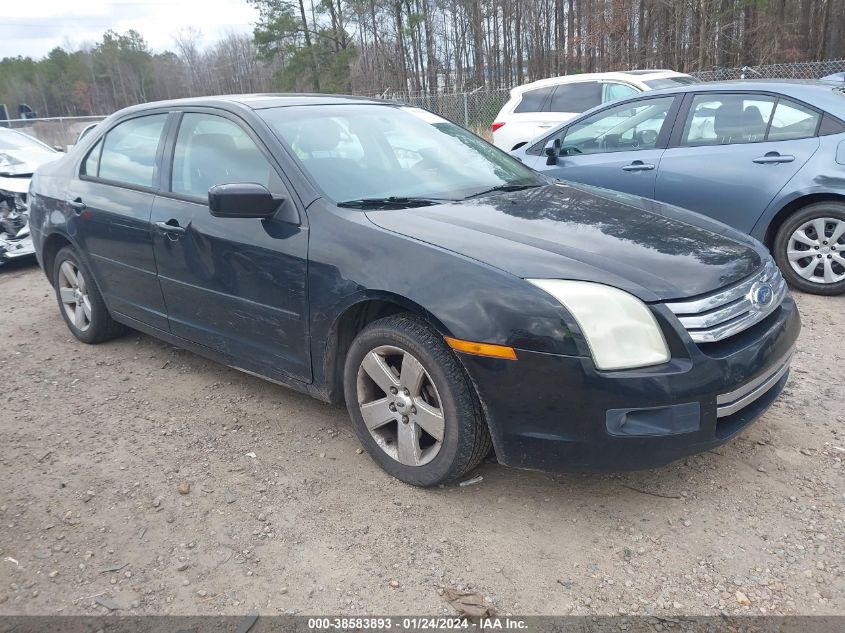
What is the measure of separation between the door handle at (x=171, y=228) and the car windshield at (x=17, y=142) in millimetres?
5790

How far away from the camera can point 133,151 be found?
426cm

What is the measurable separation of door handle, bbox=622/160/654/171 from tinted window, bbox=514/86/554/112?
15.0 ft

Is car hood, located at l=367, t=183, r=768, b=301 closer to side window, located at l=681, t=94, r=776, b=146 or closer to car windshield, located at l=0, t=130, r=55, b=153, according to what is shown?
side window, located at l=681, t=94, r=776, b=146

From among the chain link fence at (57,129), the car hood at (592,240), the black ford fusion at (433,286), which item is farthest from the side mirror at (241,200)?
the chain link fence at (57,129)

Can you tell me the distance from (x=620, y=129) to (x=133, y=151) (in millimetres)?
3964

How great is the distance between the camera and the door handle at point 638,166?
5648 mm

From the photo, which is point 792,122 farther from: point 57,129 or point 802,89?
point 57,129

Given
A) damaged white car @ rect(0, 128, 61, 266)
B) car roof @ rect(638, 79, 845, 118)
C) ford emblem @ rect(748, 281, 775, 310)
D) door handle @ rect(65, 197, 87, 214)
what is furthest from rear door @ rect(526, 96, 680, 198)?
damaged white car @ rect(0, 128, 61, 266)

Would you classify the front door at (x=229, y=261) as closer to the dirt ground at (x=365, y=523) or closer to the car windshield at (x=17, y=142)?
the dirt ground at (x=365, y=523)

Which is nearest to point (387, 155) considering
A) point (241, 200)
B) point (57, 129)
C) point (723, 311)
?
point (241, 200)

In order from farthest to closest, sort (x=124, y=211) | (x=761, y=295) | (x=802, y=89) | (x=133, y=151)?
(x=802, y=89) → (x=133, y=151) → (x=124, y=211) → (x=761, y=295)

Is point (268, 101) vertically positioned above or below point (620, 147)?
above

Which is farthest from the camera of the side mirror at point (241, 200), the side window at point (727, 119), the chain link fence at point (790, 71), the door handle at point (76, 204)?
the chain link fence at point (790, 71)

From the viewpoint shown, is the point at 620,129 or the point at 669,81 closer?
the point at 620,129
